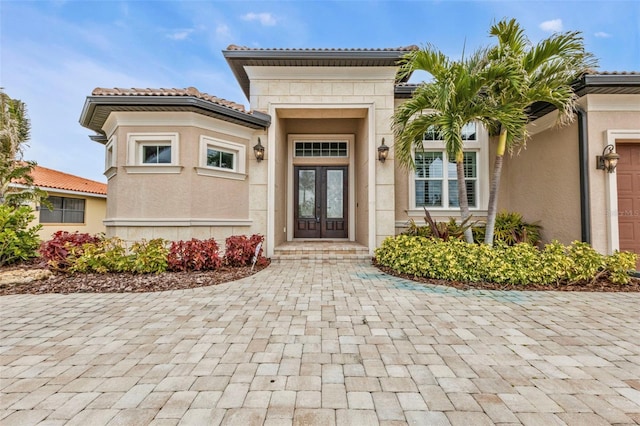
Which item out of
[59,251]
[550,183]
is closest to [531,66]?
[550,183]

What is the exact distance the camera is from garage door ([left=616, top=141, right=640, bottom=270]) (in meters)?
5.78

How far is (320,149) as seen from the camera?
9281 millimetres

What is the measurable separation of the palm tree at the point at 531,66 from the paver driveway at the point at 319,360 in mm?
3404

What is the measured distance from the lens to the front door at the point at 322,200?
922 centimetres

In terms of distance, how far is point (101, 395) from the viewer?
6.18 ft

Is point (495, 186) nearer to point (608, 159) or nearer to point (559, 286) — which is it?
point (559, 286)

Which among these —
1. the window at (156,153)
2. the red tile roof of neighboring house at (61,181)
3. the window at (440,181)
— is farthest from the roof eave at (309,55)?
the red tile roof of neighboring house at (61,181)

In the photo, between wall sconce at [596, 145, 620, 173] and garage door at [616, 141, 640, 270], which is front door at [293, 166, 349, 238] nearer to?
wall sconce at [596, 145, 620, 173]

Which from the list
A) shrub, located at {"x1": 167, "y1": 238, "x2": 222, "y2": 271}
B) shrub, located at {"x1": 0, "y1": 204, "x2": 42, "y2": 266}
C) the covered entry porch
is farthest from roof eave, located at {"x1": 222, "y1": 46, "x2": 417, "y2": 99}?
shrub, located at {"x1": 0, "y1": 204, "x2": 42, "y2": 266}

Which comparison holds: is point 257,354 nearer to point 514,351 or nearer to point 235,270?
point 514,351

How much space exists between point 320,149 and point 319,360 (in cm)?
774

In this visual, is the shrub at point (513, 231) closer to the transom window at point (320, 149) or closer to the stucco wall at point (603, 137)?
the stucco wall at point (603, 137)

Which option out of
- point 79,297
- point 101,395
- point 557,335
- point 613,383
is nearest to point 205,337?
point 101,395

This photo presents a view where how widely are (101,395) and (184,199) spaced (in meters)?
4.91
